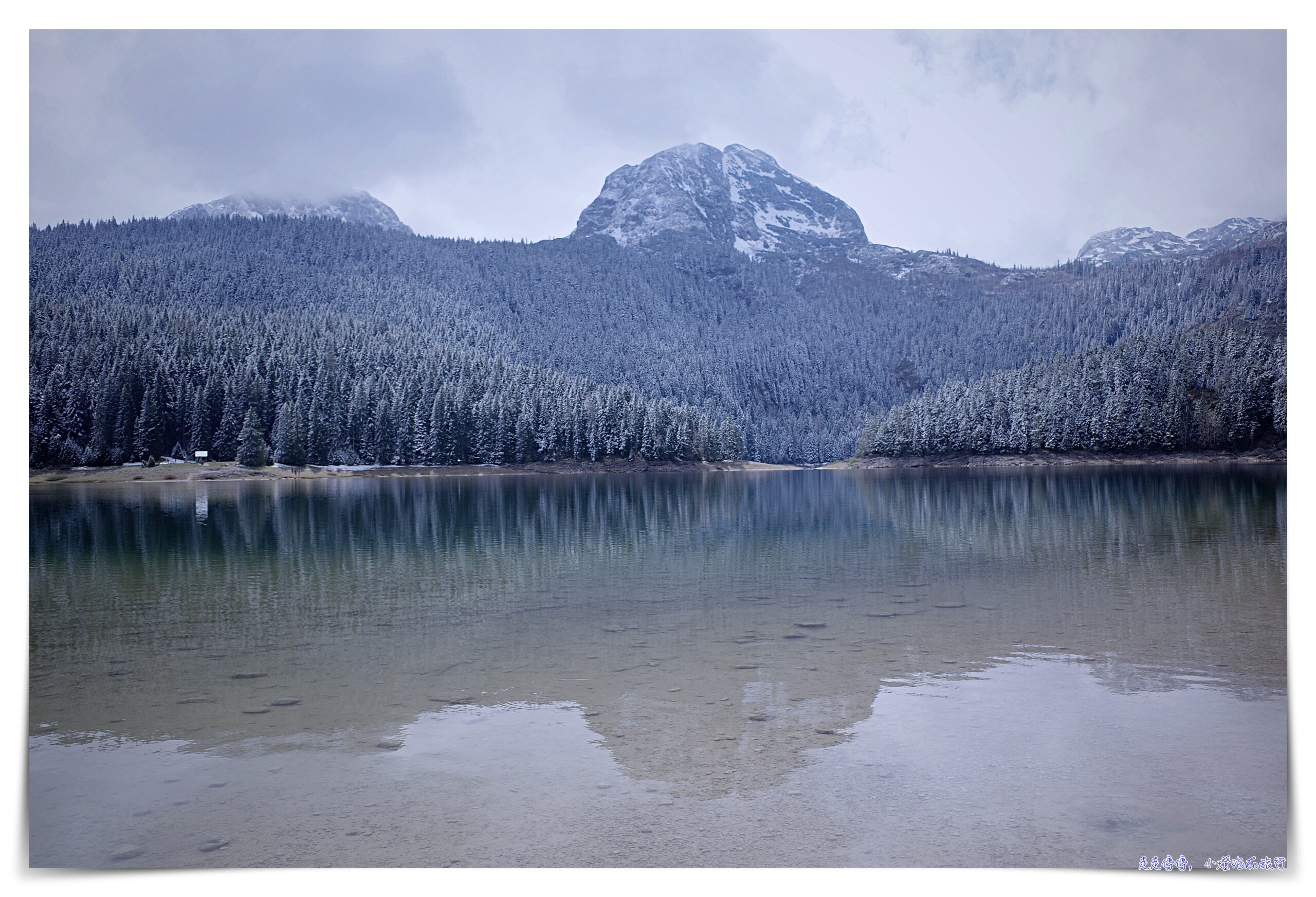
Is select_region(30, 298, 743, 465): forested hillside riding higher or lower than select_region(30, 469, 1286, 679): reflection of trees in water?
higher

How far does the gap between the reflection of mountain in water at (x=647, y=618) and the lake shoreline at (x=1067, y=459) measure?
0.78 metres

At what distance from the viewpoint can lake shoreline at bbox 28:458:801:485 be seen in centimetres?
5341

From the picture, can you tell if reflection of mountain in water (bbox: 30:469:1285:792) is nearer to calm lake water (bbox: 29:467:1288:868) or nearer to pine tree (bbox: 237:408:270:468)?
calm lake water (bbox: 29:467:1288:868)

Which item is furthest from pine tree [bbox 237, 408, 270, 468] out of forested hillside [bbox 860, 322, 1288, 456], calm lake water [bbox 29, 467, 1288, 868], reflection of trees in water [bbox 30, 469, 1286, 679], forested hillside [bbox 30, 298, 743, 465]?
forested hillside [bbox 860, 322, 1288, 456]

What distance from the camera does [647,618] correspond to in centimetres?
1170

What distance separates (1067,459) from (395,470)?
213ft

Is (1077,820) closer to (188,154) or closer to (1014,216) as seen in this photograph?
(1014,216)

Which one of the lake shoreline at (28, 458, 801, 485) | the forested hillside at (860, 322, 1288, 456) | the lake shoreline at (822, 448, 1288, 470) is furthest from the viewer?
the lake shoreline at (28, 458, 801, 485)

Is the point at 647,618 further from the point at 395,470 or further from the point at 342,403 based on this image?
the point at 342,403

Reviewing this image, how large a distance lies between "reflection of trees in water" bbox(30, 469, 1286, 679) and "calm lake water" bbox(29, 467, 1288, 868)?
130mm

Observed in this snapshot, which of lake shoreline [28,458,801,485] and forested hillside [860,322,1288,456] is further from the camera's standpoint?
lake shoreline [28,458,801,485]

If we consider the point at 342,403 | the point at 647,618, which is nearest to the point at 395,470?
the point at 342,403

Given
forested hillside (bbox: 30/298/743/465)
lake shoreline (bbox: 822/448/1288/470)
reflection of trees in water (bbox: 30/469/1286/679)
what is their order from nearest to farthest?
reflection of trees in water (bbox: 30/469/1286/679) < lake shoreline (bbox: 822/448/1288/470) < forested hillside (bbox: 30/298/743/465)

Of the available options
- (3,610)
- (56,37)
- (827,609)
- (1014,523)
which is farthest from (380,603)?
(1014,523)
